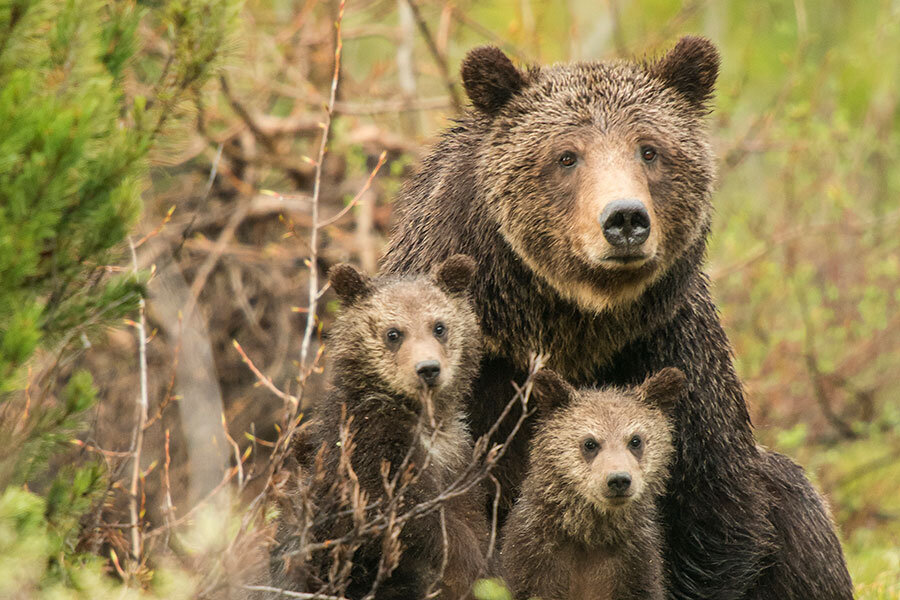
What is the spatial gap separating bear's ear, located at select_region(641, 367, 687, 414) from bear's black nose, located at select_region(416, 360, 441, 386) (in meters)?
1.11

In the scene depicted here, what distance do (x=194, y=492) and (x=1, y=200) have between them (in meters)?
3.56

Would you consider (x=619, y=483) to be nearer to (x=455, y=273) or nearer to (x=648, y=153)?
(x=455, y=273)

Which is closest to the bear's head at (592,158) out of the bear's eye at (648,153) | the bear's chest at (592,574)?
the bear's eye at (648,153)

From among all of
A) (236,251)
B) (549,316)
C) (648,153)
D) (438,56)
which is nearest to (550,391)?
(549,316)

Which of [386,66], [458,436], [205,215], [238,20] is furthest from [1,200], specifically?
[386,66]

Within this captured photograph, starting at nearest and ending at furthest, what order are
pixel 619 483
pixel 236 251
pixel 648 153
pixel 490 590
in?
pixel 490 590, pixel 619 483, pixel 648 153, pixel 236 251

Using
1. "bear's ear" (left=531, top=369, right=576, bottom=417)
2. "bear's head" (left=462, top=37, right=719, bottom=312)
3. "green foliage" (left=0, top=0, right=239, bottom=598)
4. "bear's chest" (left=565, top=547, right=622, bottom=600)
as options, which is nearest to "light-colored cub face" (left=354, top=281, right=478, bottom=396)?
"bear's ear" (left=531, top=369, right=576, bottom=417)

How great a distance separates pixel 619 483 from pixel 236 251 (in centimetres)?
600

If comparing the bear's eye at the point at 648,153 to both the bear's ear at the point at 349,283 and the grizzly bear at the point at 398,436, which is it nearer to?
the grizzly bear at the point at 398,436

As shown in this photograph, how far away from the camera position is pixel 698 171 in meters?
5.49

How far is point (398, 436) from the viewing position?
4.77 m

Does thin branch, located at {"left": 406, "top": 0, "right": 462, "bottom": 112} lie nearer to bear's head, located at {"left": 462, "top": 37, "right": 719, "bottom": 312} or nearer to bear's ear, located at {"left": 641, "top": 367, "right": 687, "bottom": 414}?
bear's head, located at {"left": 462, "top": 37, "right": 719, "bottom": 312}

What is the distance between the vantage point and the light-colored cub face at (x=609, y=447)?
4.90 meters

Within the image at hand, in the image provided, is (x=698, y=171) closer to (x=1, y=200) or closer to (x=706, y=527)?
(x=706, y=527)
